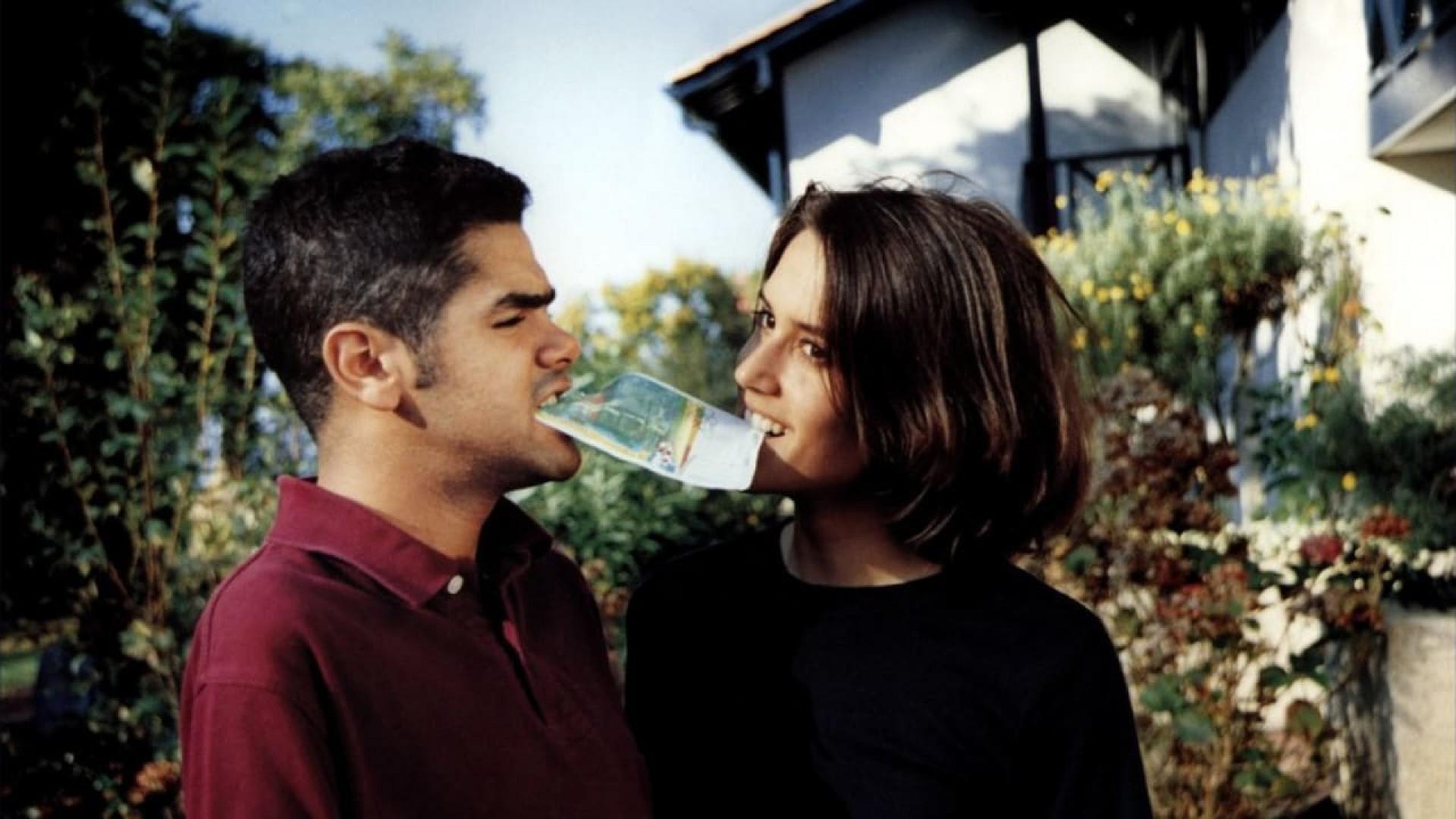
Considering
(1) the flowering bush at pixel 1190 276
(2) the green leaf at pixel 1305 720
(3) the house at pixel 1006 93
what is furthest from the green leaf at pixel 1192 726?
(3) the house at pixel 1006 93

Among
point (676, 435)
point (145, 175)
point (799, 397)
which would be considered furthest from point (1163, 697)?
point (145, 175)

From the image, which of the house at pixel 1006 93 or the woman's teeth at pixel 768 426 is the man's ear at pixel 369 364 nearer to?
the woman's teeth at pixel 768 426

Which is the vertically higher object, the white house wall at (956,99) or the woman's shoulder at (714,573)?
the white house wall at (956,99)

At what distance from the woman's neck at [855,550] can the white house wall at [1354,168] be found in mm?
4200

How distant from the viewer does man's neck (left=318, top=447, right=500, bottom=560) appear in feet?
4.52

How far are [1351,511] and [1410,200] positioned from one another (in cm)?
247

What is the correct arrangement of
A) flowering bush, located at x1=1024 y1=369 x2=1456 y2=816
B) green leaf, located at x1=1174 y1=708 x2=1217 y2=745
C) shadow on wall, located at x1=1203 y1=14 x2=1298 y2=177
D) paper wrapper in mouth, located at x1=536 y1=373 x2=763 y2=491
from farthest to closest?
1. shadow on wall, located at x1=1203 y1=14 x2=1298 y2=177
2. flowering bush, located at x1=1024 y1=369 x2=1456 y2=816
3. green leaf, located at x1=1174 y1=708 x2=1217 y2=745
4. paper wrapper in mouth, located at x1=536 y1=373 x2=763 y2=491

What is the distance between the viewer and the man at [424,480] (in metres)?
1.24

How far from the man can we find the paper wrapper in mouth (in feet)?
0.40

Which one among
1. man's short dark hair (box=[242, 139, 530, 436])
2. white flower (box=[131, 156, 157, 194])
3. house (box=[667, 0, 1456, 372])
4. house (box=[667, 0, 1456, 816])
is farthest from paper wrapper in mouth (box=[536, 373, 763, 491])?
house (box=[667, 0, 1456, 372])

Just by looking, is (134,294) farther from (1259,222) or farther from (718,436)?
(1259,222)

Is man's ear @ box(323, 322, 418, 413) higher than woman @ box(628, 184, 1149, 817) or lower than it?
higher

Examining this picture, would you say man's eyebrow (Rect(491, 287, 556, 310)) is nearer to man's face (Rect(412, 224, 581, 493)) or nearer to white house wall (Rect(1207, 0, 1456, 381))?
man's face (Rect(412, 224, 581, 493))

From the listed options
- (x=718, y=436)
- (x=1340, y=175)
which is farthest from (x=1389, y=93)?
(x=718, y=436)
